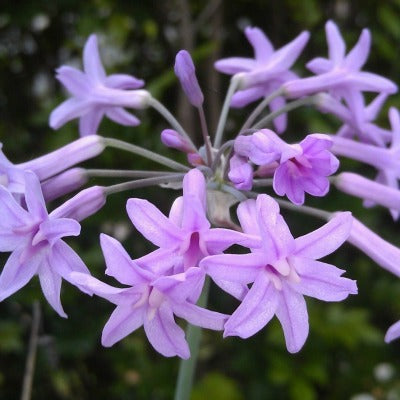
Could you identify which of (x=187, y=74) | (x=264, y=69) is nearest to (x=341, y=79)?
(x=264, y=69)

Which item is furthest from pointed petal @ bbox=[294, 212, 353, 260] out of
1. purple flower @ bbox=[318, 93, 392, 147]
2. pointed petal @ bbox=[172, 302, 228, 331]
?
purple flower @ bbox=[318, 93, 392, 147]

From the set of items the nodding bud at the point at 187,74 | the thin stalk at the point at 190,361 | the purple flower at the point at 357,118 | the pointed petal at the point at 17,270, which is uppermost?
the nodding bud at the point at 187,74

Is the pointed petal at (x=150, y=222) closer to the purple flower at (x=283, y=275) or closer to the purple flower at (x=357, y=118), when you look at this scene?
the purple flower at (x=283, y=275)

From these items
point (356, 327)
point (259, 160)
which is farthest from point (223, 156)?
point (356, 327)

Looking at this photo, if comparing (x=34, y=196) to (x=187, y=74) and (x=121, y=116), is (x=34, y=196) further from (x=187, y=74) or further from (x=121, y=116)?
(x=121, y=116)

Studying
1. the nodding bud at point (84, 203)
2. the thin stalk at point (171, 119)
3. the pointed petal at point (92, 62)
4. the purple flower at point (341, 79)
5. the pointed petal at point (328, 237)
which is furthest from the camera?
the pointed petal at point (92, 62)

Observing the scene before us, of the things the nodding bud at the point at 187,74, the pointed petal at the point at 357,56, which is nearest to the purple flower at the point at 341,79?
the pointed petal at the point at 357,56

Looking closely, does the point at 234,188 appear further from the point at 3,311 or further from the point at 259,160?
the point at 3,311
